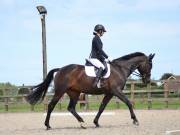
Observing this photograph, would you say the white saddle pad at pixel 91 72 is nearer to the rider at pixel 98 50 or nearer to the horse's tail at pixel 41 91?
the rider at pixel 98 50

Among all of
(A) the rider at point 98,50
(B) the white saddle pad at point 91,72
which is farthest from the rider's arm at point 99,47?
(B) the white saddle pad at point 91,72

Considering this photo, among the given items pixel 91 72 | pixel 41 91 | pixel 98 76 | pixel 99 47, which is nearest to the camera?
pixel 99 47

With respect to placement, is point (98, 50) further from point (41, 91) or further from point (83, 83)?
point (41, 91)

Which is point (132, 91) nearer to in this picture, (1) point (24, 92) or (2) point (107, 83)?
(1) point (24, 92)

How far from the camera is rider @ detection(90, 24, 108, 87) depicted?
41.5ft

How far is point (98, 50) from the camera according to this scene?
12672 mm

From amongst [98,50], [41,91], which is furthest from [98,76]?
[41,91]

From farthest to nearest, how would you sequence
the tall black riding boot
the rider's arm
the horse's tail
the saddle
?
the horse's tail → the saddle → the tall black riding boot → the rider's arm

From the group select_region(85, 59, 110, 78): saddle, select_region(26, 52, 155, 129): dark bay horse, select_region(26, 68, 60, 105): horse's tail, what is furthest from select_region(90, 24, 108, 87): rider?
select_region(26, 68, 60, 105): horse's tail

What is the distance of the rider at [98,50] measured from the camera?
1266 centimetres

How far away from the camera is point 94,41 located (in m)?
12.7

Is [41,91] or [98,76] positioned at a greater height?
[98,76]

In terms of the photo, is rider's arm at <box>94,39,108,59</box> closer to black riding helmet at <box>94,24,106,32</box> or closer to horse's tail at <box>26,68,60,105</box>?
black riding helmet at <box>94,24,106,32</box>

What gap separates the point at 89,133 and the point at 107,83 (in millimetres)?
2351
